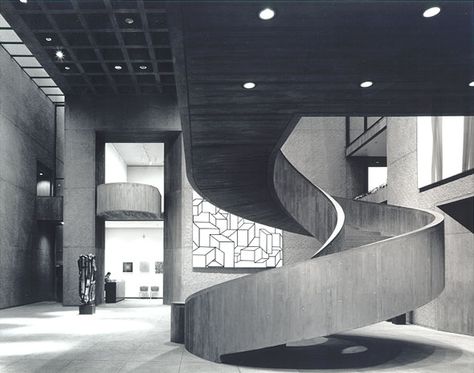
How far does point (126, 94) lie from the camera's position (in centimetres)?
1839

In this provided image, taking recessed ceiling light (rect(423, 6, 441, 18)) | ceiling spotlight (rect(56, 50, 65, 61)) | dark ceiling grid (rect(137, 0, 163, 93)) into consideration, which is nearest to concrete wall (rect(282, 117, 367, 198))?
dark ceiling grid (rect(137, 0, 163, 93))

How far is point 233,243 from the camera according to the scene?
58.9ft

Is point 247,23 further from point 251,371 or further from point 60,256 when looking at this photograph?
point 60,256

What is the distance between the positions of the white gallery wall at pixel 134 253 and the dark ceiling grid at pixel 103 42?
27.6 feet

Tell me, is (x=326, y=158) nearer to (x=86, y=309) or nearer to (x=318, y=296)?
(x=86, y=309)

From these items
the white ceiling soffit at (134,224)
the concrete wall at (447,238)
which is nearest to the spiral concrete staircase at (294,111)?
the concrete wall at (447,238)

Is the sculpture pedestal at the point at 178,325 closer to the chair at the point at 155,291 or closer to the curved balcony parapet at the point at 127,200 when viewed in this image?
the curved balcony parapet at the point at 127,200

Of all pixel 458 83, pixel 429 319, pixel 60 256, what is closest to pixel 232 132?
pixel 458 83

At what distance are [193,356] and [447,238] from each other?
6.02 meters

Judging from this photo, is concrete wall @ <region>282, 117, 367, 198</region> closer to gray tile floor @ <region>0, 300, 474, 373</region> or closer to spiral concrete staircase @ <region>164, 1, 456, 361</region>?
gray tile floor @ <region>0, 300, 474, 373</region>

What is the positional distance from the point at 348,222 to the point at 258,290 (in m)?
6.19

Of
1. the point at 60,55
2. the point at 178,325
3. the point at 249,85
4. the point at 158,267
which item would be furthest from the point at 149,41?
the point at 158,267

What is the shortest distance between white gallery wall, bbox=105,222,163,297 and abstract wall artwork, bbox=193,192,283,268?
6.79m

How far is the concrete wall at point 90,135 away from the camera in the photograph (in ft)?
58.4
